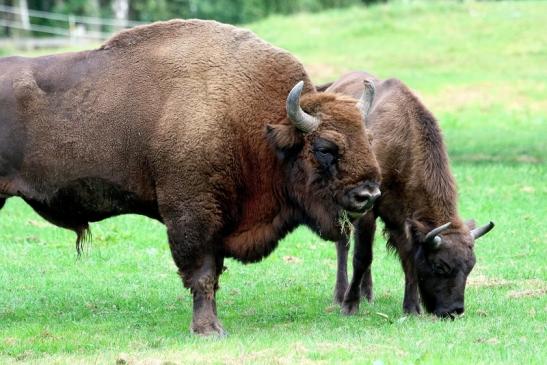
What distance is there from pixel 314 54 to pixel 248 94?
89.0ft

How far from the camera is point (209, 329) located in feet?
29.9

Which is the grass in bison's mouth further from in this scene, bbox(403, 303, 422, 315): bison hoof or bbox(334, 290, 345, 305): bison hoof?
bbox(334, 290, 345, 305): bison hoof

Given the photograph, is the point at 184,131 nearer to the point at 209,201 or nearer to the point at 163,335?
the point at 209,201

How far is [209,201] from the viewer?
916 centimetres

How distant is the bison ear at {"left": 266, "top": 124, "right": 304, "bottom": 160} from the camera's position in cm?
905

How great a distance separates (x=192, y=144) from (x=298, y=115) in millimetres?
988

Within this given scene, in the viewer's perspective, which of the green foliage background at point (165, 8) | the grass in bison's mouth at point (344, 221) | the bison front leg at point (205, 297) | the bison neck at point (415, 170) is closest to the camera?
the grass in bison's mouth at point (344, 221)

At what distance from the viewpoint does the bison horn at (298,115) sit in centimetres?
873

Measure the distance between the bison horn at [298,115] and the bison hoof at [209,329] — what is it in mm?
1880

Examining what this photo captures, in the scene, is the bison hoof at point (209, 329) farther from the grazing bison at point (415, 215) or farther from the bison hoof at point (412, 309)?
the bison hoof at point (412, 309)

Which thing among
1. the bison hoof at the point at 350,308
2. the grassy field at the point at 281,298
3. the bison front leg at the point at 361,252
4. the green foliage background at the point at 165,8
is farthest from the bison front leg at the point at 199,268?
the green foliage background at the point at 165,8

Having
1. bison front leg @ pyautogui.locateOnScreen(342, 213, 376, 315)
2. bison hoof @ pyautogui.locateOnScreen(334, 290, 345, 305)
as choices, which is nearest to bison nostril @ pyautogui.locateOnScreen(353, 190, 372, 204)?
bison front leg @ pyautogui.locateOnScreen(342, 213, 376, 315)

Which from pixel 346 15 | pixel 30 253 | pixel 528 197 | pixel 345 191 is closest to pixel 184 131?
pixel 345 191

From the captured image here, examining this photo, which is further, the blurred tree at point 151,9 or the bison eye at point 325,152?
the blurred tree at point 151,9
